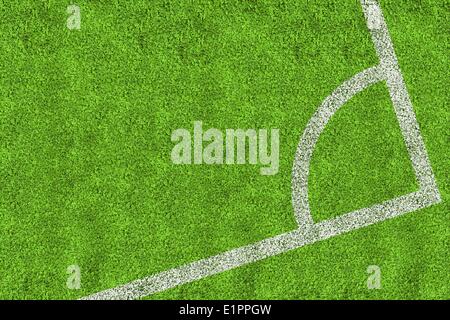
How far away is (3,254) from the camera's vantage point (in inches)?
126

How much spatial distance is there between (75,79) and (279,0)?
1702 millimetres

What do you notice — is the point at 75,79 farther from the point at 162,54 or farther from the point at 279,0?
the point at 279,0

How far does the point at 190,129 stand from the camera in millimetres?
3199

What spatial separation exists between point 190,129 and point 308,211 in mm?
1115

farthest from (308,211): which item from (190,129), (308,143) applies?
(190,129)

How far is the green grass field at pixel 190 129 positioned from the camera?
3197 mm

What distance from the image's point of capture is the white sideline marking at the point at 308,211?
3.21 metres

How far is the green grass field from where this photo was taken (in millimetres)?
3197

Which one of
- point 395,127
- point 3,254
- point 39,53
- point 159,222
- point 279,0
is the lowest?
point 3,254

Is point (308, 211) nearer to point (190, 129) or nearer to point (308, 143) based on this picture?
point (308, 143)

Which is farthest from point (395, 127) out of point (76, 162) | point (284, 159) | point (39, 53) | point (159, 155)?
point (39, 53)

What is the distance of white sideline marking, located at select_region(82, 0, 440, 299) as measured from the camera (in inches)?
127

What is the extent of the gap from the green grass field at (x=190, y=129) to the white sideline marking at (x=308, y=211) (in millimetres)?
55

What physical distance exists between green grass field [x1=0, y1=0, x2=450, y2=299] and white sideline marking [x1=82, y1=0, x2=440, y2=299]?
0.18ft
